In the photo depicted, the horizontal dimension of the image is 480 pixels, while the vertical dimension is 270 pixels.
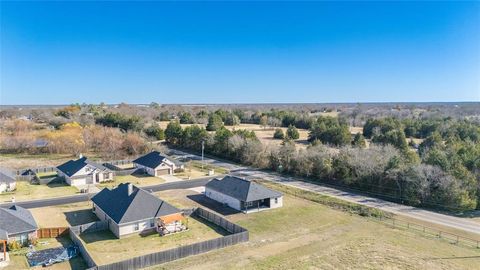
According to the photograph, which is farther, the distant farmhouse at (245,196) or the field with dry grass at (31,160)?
the field with dry grass at (31,160)

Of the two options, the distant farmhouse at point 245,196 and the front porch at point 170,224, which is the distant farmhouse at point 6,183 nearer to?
the front porch at point 170,224

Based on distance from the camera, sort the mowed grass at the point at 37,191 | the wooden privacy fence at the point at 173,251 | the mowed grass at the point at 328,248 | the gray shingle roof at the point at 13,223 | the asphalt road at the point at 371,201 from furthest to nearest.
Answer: the mowed grass at the point at 37,191 → the asphalt road at the point at 371,201 → the gray shingle roof at the point at 13,223 → the mowed grass at the point at 328,248 → the wooden privacy fence at the point at 173,251

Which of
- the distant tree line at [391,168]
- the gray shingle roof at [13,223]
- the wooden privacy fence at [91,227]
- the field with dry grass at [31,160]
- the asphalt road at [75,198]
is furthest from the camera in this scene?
the field with dry grass at [31,160]

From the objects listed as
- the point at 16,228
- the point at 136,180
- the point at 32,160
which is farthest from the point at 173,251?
the point at 32,160

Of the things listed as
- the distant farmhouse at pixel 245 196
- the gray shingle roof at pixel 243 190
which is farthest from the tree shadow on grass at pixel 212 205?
the gray shingle roof at pixel 243 190

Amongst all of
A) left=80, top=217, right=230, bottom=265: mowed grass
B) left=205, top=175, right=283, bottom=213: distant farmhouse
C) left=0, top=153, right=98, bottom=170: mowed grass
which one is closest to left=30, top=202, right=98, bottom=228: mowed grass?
left=80, top=217, right=230, bottom=265: mowed grass

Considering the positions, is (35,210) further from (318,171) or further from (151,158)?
(318,171)

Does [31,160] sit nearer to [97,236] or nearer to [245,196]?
[97,236]
